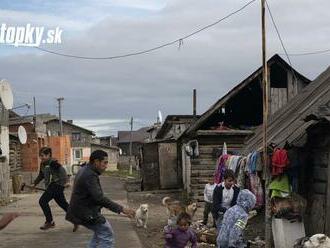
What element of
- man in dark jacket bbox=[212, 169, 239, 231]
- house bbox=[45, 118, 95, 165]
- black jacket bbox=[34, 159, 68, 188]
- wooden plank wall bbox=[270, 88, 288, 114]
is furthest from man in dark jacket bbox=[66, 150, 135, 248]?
house bbox=[45, 118, 95, 165]

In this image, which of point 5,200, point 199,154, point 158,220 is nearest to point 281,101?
point 199,154

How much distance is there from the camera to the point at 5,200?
20672 mm

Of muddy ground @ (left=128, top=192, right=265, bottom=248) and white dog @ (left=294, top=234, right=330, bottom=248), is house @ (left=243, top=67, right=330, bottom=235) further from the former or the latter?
muddy ground @ (left=128, top=192, right=265, bottom=248)

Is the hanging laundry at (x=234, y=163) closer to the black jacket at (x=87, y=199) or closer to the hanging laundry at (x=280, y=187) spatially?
the hanging laundry at (x=280, y=187)

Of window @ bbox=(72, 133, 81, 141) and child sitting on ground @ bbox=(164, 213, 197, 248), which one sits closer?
child sitting on ground @ bbox=(164, 213, 197, 248)

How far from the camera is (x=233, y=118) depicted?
2370 centimetres

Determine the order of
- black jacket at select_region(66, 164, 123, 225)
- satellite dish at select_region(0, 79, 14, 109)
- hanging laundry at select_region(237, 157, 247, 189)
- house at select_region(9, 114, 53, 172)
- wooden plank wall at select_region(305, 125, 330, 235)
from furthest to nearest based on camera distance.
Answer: house at select_region(9, 114, 53, 172), satellite dish at select_region(0, 79, 14, 109), hanging laundry at select_region(237, 157, 247, 189), wooden plank wall at select_region(305, 125, 330, 235), black jacket at select_region(66, 164, 123, 225)

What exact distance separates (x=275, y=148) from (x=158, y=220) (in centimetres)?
775

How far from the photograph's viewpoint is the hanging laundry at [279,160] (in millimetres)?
9484

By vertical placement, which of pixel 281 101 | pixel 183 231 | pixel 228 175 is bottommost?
pixel 183 231

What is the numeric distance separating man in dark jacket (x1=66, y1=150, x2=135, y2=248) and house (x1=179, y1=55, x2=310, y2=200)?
1321 cm

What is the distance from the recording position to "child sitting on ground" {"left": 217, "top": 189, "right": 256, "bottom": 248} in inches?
319

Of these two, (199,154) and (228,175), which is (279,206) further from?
(199,154)

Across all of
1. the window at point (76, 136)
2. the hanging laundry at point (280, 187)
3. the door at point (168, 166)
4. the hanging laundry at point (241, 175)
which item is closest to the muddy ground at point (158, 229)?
the hanging laundry at point (241, 175)
